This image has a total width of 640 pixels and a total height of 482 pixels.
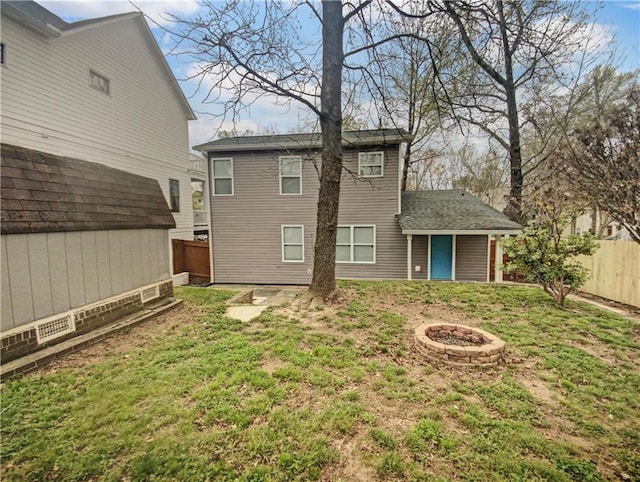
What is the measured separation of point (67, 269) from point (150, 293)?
1.81 meters

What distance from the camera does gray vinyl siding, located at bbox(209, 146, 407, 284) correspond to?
1080cm

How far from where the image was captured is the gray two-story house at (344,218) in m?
10.5

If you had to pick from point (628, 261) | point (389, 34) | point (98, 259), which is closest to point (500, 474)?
point (98, 259)

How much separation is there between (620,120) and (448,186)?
1747cm

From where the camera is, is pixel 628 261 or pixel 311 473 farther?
pixel 628 261

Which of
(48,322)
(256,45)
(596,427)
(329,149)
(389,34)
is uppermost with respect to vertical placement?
(389,34)

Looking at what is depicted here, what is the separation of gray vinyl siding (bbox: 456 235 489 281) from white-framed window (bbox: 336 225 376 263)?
3.12 meters

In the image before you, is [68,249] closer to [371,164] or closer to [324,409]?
[324,409]

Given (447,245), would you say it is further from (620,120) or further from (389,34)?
(389,34)

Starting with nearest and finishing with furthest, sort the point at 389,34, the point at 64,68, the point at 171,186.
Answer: the point at 389,34, the point at 64,68, the point at 171,186

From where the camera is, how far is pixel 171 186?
1219 cm

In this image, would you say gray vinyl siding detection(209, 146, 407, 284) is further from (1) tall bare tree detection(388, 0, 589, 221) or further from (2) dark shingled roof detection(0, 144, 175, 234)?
(2) dark shingled roof detection(0, 144, 175, 234)

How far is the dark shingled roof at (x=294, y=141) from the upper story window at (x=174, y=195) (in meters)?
1.94

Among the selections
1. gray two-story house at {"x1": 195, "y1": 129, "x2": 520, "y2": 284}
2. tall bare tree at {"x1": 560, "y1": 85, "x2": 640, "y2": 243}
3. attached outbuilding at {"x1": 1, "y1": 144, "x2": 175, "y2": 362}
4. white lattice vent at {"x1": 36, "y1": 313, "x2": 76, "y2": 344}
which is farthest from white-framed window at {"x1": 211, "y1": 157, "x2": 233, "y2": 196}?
tall bare tree at {"x1": 560, "y1": 85, "x2": 640, "y2": 243}
